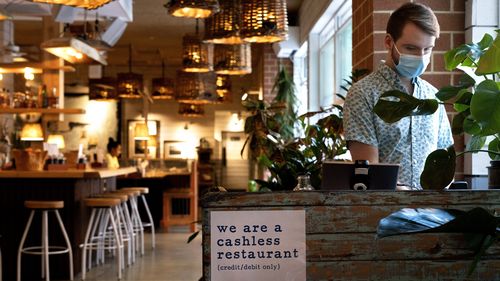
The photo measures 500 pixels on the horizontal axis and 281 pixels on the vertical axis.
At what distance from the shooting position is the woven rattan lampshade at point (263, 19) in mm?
6121

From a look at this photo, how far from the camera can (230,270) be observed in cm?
179

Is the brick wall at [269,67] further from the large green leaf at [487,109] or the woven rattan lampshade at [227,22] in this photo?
the large green leaf at [487,109]

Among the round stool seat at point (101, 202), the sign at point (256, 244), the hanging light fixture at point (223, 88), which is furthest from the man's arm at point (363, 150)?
the hanging light fixture at point (223, 88)

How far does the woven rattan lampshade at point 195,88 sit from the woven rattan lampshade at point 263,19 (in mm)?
4376

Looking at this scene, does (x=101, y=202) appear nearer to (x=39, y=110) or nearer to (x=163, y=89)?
(x=39, y=110)

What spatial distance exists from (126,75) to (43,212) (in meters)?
5.59

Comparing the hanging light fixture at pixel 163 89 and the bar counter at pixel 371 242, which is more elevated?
the hanging light fixture at pixel 163 89

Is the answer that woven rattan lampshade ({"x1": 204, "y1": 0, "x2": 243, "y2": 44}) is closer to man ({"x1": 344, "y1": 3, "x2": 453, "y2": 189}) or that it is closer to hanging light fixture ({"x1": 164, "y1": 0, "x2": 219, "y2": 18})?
hanging light fixture ({"x1": 164, "y1": 0, "x2": 219, "y2": 18})

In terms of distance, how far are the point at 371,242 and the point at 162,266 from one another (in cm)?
655

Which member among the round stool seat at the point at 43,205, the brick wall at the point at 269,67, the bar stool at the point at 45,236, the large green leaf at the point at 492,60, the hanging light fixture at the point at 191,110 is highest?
the brick wall at the point at 269,67

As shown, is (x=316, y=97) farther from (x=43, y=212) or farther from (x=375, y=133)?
(x=375, y=133)

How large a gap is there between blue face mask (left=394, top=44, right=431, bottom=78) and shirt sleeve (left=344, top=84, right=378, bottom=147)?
175 mm

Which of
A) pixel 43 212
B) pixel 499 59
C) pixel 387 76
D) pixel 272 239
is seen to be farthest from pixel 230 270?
pixel 43 212

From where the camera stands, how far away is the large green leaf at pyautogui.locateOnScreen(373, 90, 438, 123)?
1.83 meters
